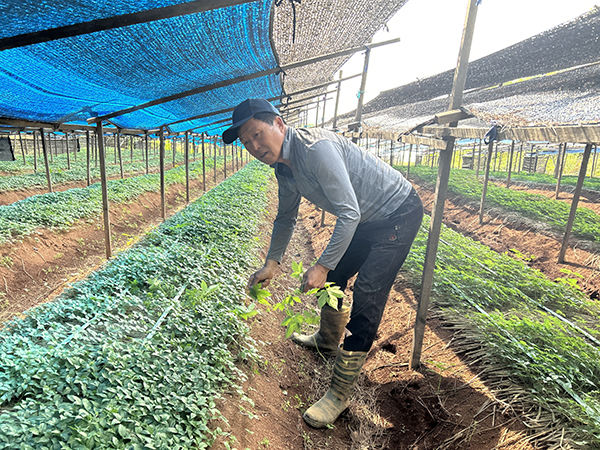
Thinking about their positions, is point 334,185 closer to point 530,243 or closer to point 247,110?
point 247,110

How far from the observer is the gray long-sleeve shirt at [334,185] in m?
2.17

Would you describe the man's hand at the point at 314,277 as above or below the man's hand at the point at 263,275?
above

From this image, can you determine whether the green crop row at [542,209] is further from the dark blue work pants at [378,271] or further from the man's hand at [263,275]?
the man's hand at [263,275]

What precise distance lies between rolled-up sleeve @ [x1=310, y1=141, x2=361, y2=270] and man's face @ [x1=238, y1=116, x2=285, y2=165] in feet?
0.88

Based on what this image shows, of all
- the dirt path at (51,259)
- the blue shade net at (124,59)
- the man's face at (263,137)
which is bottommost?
the dirt path at (51,259)

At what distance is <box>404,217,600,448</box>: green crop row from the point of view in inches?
99.5

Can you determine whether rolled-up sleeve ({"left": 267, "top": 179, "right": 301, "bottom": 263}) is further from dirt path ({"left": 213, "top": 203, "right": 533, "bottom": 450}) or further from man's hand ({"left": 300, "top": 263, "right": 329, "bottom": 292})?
dirt path ({"left": 213, "top": 203, "right": 533, "bottom": 450})

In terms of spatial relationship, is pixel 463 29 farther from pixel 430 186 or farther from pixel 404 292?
pixel 430 186

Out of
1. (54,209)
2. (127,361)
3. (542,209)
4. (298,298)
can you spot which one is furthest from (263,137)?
(542,209)

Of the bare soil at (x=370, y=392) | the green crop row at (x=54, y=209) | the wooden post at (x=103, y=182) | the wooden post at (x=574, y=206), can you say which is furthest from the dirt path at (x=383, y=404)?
the green crop row at (x=54, y=209)

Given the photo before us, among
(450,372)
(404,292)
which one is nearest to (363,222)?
(450,372)

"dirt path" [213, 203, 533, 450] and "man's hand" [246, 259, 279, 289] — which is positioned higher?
"man's hand" [246, 259, 279, 289]

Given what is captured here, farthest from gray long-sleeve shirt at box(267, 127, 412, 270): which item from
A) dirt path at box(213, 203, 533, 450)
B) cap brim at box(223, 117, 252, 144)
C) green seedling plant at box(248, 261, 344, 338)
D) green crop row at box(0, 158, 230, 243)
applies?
green crop row at box(0, 158, 230, 243)

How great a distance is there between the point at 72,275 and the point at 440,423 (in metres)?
5.75
